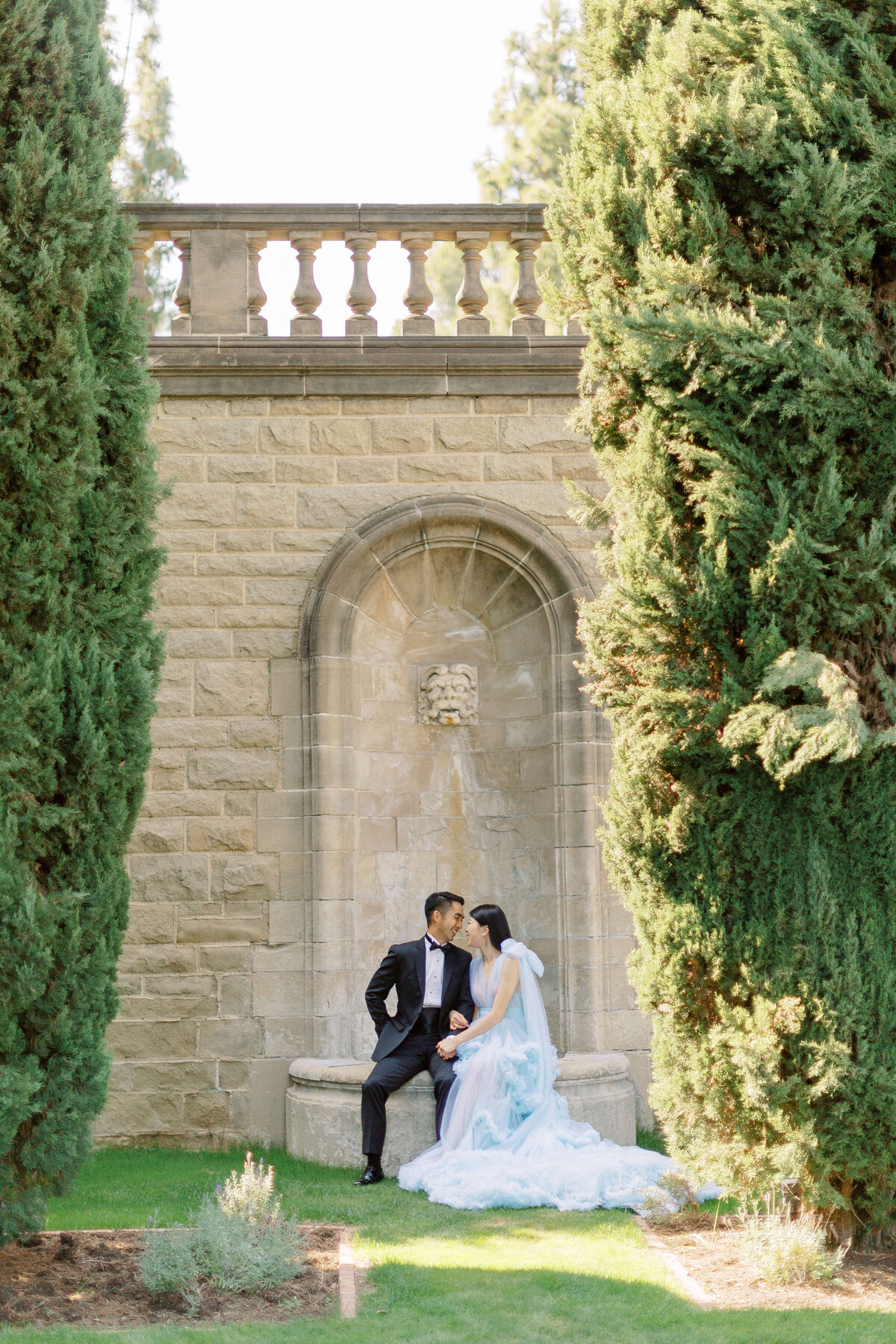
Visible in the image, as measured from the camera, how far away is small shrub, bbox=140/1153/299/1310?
4.43 m

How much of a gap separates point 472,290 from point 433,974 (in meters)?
4.29

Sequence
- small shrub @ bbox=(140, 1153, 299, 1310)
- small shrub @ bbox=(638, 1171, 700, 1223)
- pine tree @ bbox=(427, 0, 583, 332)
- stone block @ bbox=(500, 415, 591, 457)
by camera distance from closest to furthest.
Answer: small shrub @ bbox=(140, 1153, 299, 1310) → small shrub @ bbox=(638, 1171, 700, 1223) → stone block @ bbox=(500, 415, 591, 457) → pine tree @ bbox=(427, 0, 583, 332)

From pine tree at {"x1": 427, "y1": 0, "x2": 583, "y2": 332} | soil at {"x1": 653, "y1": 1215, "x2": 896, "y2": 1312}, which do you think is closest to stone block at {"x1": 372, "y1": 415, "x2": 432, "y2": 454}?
soil at {"x1": 653, "y1": 1215, "x2": 896, "y2": 1312}

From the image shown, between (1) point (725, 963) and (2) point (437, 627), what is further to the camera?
(2) point (437, 627)

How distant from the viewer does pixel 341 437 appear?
7.98 meters

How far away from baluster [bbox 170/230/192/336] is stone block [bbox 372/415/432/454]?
4.40ft

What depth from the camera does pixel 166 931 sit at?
297 inches

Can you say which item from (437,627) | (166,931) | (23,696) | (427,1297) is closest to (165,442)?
(437,627)

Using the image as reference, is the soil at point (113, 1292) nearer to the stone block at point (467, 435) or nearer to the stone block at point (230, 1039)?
the stone block at point (230, 1039)

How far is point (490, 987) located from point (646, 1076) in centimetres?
143

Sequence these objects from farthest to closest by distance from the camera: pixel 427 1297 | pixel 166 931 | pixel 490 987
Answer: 1. pixel 166 931
2. pixel 490 987
3. pixel 427 1297

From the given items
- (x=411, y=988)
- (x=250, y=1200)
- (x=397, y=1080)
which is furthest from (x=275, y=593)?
(x=250, y=1200)

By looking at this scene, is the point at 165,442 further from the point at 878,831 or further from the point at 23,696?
the point at 878,831

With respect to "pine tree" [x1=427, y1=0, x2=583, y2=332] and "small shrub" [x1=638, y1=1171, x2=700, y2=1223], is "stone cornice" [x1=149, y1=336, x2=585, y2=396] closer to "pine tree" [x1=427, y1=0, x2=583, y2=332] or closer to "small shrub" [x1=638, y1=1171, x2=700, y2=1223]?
"small shrub" [x1=638, y1=1171, x2=700, y2=1223]
